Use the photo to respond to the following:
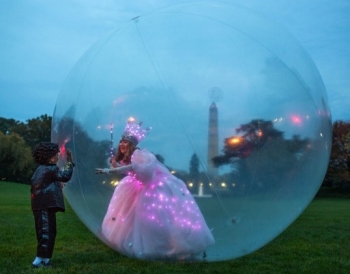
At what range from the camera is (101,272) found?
5352 millimetres

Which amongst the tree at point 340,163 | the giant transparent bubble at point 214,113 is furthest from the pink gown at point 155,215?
the tree at point 340,163

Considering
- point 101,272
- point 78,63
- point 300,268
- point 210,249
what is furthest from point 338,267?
point 78,63

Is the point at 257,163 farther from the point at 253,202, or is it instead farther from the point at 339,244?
the point at 339,244

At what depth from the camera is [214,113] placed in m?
4.58

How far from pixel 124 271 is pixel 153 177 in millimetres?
A: 1090

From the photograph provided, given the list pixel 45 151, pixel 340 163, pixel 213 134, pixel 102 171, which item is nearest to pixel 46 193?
pixel 45 151

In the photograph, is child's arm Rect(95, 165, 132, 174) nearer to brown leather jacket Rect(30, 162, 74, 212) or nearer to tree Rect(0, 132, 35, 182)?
brown leather jacket Rect(30, 162, 74, 212)

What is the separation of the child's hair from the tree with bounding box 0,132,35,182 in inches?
1485

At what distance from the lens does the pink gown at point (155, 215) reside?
4.91m

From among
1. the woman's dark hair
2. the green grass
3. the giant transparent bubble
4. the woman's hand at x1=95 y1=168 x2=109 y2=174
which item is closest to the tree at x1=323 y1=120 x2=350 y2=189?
the green grass

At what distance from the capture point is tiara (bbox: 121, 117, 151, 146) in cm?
471

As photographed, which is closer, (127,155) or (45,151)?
(127,155)

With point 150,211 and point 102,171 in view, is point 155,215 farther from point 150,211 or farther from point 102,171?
Answer: point 102,171

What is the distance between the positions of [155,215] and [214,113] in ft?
3.98
